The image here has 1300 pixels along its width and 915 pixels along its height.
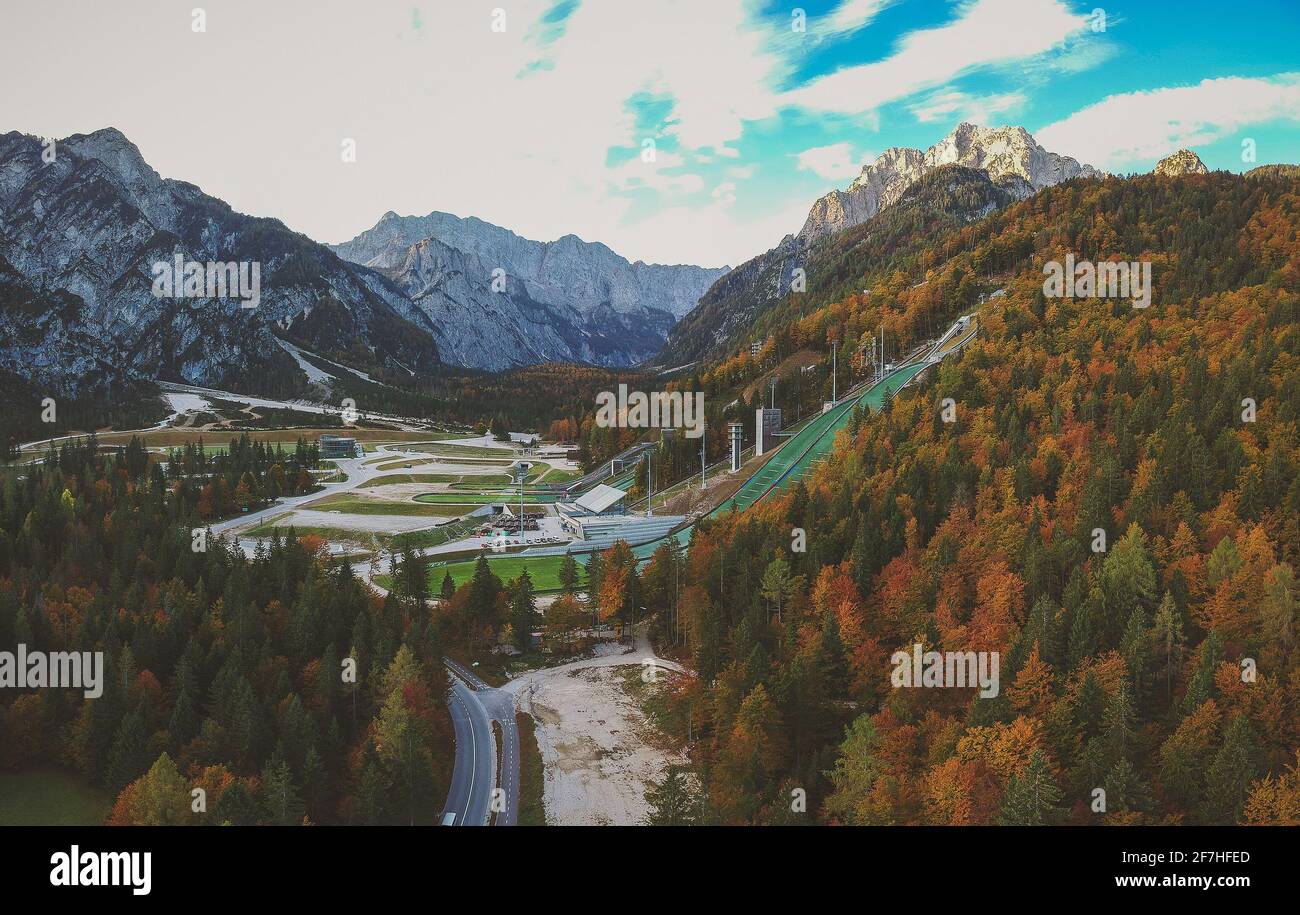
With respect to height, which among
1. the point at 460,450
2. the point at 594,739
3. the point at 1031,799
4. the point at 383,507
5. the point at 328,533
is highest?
the point at 460,450

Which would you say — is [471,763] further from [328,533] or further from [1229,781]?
[328,533]

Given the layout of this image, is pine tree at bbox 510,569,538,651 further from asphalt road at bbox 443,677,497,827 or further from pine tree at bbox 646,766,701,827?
pine tree at bbox 646,766,701,827

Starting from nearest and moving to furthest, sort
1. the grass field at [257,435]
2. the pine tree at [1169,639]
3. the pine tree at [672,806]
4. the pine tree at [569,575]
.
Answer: the pine tree at [672,806] < the pine tree at [1169,639] < the pine tree at [569,575] < the grass field at [257,435]

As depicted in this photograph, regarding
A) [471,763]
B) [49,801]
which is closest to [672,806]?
[471,763]

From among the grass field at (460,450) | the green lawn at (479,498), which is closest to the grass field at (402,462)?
the grass field at (460,450)

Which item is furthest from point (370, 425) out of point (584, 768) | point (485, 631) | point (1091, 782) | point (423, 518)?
point (1091, 782)

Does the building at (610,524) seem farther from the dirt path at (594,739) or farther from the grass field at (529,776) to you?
the grass field at (529,776)
